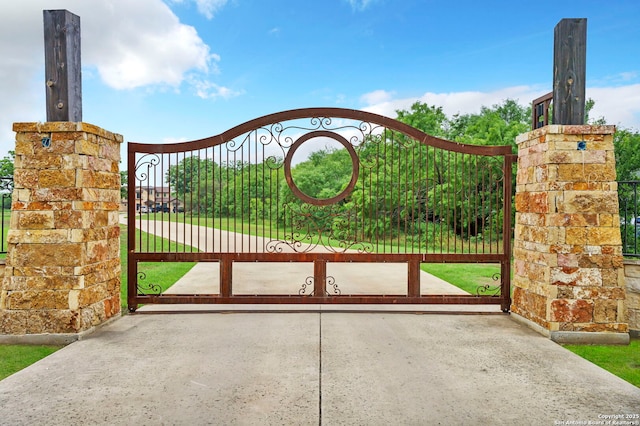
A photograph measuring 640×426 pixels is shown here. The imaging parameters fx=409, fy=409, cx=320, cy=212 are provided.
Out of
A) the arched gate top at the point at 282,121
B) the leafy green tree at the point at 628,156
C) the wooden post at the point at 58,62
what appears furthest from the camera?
the leafy green tree at the point at 628,156

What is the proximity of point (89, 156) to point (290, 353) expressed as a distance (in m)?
3.04

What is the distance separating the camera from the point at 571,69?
15.2ft

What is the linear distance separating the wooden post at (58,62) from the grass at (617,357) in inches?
235

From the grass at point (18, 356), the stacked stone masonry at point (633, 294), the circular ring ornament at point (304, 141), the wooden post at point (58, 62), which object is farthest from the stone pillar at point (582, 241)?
the wooden post at point (58, 62)

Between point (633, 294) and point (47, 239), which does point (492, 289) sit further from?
point (47, 239)

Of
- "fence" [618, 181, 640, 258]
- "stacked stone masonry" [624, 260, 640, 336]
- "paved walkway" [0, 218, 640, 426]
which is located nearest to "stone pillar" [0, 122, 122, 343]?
"paved walkway" [0, 218, 640, 426]

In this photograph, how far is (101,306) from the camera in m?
4.73

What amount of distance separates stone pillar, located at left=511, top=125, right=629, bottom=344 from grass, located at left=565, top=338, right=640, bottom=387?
15cm

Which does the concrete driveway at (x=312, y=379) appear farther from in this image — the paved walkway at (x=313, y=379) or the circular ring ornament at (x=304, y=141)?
the circular ring ornament at (x=304, y=141)

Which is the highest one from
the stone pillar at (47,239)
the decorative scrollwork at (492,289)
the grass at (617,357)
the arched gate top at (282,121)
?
the arched gate top at (282,121)

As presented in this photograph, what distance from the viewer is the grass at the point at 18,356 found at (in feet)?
12.0

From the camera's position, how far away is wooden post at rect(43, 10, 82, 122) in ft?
14.8

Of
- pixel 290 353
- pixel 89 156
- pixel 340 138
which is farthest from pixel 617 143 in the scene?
pixel 89 156

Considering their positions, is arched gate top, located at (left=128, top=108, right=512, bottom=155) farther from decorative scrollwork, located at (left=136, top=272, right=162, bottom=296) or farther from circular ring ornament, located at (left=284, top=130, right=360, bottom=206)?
decorative scrollwork, located at (left=136, top=272, right=162, bottom=296)
